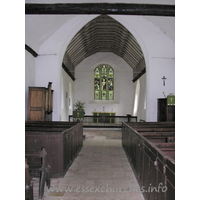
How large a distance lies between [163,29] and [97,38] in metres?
4.94

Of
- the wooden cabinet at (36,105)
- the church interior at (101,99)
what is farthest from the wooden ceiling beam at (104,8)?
the wooden cabinet at (36,105)

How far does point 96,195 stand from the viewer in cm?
276

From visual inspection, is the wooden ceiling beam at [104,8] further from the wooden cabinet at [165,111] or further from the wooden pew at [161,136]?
the wooden pew at [161,136]

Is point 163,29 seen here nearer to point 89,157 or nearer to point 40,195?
point 89,157

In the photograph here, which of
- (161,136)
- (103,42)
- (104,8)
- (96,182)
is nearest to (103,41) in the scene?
(103,42)

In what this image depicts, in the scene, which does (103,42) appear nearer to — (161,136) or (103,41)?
(103,41)

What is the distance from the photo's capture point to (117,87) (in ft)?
52.5

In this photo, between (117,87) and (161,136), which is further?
(117,87)

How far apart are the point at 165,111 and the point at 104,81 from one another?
8.76m

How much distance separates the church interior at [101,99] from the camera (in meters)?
2.81

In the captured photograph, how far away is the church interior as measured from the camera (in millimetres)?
2807

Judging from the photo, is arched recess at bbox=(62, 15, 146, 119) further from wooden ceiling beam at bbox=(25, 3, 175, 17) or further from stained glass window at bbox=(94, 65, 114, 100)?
wooden ceiling beam at bbox=(25, 3, 175, 17)

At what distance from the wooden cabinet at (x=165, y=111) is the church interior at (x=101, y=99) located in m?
0.04

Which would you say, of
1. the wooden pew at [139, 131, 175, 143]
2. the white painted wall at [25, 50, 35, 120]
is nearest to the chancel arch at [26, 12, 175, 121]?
the white painted wall at [25, 50, 35, 120]
